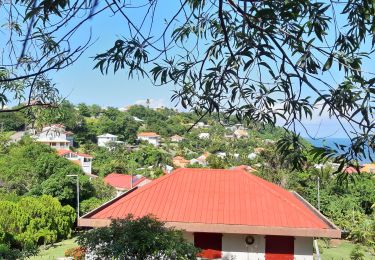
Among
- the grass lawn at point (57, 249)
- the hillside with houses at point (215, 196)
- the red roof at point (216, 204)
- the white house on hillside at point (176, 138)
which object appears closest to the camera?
the hillside with houses at point (215, 196)

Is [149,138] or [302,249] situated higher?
[149,138]

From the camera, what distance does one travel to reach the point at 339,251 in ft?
45.6

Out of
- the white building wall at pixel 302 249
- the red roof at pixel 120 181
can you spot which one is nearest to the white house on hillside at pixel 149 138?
the red roof at pixel 120 181

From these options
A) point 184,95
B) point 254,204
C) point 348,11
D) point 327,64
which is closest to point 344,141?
point 327,64

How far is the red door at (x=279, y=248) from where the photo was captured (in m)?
7.77

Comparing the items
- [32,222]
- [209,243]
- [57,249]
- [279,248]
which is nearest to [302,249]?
[279,248]

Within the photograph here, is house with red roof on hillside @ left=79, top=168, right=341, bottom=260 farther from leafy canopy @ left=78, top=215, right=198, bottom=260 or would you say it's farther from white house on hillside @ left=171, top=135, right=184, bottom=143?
white house on hillside @ left=171, top=135, right=184, bottom=143

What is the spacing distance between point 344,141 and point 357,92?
21 centimetres

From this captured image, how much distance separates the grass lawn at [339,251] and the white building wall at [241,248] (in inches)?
185

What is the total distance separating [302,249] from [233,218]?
1431 millimetres

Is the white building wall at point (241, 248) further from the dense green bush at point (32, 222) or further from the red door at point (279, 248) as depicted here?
the dense green bush at point (32, 222)

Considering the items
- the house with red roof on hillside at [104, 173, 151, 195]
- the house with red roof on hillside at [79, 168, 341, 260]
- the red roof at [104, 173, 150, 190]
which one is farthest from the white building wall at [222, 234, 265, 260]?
the red roof at [104, 173, 150, 190]

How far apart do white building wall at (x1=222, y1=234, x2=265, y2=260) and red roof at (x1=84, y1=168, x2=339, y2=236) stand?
47 centimetres

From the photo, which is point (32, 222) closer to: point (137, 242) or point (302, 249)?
point (302, 249)
